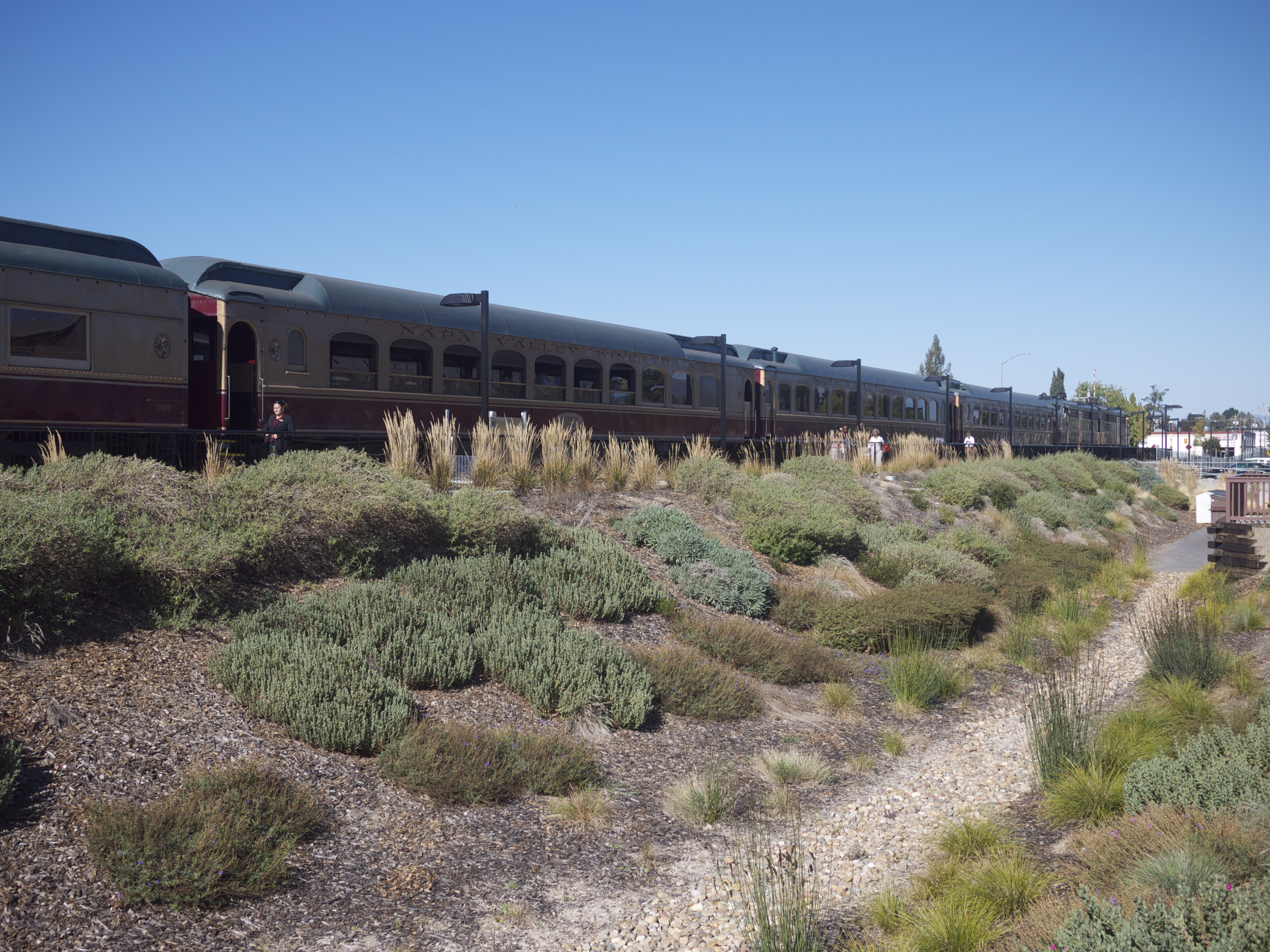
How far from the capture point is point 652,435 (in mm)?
19875

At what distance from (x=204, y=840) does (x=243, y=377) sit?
1020cm

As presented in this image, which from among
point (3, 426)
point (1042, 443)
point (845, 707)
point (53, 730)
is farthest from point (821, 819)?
point (1042, 443)

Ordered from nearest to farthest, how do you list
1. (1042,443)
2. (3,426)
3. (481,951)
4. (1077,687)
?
(481,951)
(1077,687)
(3,426)
(1042,443)

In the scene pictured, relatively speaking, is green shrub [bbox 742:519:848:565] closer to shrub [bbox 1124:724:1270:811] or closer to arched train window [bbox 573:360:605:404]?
arched train window [bbox 573:360:605:404]

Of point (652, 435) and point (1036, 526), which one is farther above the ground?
point (652, 435)

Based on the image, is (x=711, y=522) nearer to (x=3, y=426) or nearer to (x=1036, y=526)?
(x=3, y=426)

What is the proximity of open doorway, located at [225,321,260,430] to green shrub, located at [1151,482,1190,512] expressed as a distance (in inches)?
1202

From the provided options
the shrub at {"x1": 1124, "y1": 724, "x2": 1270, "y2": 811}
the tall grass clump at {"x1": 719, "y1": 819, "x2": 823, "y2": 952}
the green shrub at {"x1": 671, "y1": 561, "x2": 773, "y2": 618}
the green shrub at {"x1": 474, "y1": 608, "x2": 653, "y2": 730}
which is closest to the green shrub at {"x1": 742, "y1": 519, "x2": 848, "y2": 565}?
the green shrub at {"x1": 671, "y1": 561, "x2": 773, "y2": 618}

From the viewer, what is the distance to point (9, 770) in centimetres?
436

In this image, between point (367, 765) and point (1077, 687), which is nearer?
point (367, 765)

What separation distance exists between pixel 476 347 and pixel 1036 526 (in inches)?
514

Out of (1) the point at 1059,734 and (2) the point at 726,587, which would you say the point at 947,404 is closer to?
(2) the point at 726,587

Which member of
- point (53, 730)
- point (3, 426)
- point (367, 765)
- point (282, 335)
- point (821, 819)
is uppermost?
point (282, 335)

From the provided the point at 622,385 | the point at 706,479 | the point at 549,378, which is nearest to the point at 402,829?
the point at 706,479
